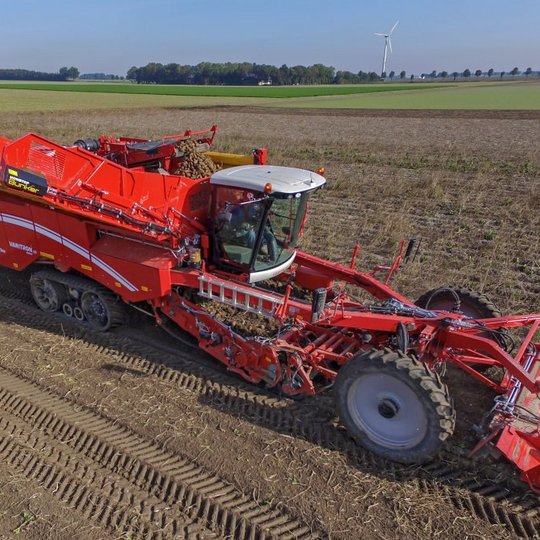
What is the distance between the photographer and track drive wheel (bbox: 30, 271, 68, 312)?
6543 mm

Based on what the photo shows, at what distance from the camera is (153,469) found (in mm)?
3996

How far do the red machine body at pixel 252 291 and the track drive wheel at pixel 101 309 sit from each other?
16 mm

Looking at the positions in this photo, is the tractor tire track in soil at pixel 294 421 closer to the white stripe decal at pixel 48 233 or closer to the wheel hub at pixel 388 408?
the wheel hub at pixel 388 408

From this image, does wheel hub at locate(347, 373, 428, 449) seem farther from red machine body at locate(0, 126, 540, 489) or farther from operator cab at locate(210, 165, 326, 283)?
operator cab at locate(210, 165, 326, 283)

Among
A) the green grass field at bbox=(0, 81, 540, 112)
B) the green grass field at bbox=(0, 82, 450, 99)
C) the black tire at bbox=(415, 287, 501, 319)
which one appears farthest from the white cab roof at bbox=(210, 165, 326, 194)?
the green grass field at bbox=(0, 82, 450, 99)

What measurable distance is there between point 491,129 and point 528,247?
21454 millimetres

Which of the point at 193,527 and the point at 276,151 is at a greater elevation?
the point at 193,527

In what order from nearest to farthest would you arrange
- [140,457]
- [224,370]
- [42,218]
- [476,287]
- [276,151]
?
[140,457], [224,370], [42,218], [476,287], [276,151]

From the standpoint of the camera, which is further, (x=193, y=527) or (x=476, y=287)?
(x=476, y=287)

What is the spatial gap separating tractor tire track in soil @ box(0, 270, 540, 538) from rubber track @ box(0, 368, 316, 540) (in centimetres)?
3

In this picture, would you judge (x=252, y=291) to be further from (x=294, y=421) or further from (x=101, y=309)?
(x=101, y=309)

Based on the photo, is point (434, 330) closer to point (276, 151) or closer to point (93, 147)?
point (93, 147)

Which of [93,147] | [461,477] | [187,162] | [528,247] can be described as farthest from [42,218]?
[528,247]

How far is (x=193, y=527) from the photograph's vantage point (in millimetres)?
3529
